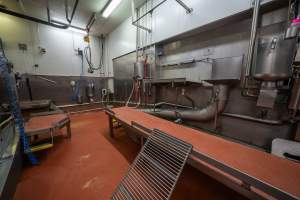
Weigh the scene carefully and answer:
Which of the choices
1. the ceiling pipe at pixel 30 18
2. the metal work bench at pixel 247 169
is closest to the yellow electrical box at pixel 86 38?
the ceiling pipe at pixel 30 18

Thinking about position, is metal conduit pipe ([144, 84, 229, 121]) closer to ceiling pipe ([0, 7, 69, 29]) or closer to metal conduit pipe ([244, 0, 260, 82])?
metal conduit pipe ([244, 0, 260, 82])

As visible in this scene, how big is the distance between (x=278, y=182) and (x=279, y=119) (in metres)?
1.32

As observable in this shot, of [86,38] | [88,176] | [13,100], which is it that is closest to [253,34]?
[88,176]

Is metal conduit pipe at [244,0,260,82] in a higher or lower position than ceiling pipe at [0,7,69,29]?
lower

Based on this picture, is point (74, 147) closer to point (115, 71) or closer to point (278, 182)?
point (278, 182)

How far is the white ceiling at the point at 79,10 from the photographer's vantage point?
296 centimetres

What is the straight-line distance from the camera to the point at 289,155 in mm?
1046

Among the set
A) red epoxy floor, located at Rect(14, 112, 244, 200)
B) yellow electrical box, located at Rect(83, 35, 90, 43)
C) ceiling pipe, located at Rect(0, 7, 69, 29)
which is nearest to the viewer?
red epoxy floor, located at Rect(14, 112, 244, 200)

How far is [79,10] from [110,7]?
0.98 metres

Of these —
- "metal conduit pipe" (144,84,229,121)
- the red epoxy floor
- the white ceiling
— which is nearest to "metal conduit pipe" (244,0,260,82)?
"metal conduit pipe" (144,84,229,121)

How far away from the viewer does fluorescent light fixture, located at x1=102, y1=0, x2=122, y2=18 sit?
295cm

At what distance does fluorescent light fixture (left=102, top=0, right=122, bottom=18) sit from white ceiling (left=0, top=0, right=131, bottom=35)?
0.39 ft

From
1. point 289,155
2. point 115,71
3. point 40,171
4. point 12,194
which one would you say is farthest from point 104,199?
point 115,71

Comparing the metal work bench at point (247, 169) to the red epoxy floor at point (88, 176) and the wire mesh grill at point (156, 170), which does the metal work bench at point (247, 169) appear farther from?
the red epoxy floor at point (88, 176)
